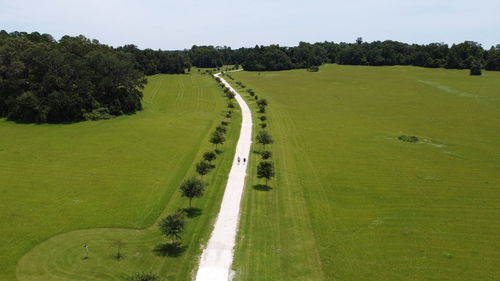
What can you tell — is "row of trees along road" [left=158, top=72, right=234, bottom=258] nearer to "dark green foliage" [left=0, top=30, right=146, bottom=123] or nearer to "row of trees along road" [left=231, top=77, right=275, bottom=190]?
"row of trees along road" [left=231, top=77, right=275, bottom=190]

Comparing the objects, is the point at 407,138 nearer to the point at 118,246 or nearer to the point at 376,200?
the point at 376,200

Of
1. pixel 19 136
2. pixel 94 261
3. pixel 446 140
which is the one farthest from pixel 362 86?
pixel 94 261

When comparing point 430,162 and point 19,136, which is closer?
point 430,162

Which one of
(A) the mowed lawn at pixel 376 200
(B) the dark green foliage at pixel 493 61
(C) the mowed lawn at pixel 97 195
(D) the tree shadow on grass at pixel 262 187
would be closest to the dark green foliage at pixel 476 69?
(B) the dark green foliage at pixel 493 61

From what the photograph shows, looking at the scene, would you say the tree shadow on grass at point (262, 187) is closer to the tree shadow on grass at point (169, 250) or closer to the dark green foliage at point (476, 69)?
the tree shadow on grass at point (169, 250)

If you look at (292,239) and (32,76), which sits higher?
(32,76)

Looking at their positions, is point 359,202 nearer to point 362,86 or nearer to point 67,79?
point 67,79
